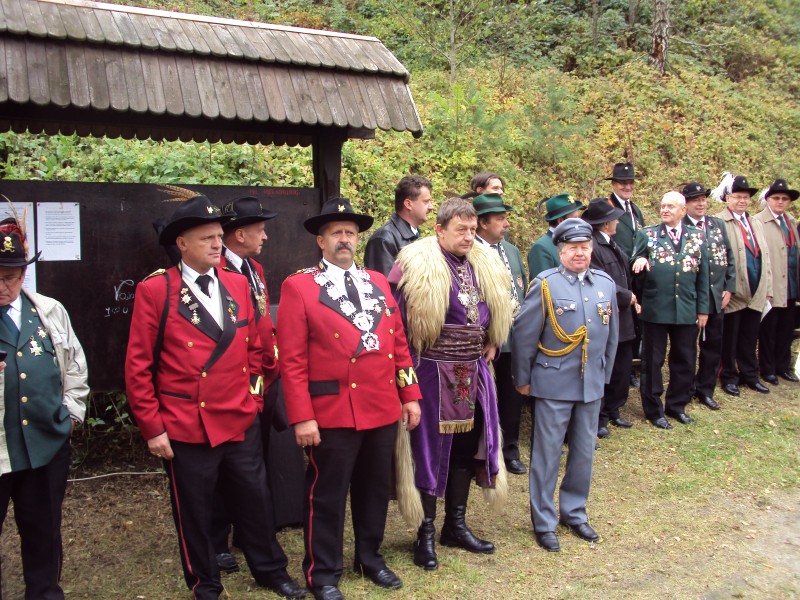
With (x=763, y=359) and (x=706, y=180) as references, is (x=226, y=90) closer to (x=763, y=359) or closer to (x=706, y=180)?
(x=763, y=359)

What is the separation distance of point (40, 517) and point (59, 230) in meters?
1.79

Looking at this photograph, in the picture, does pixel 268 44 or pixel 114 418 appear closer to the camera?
pixel 268 44

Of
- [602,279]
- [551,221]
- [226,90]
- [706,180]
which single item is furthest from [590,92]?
[226,90]

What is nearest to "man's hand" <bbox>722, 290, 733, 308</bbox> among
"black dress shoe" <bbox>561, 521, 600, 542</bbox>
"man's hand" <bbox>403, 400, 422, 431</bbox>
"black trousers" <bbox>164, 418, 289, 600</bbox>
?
"black dress shoe" <bbox>561, 521, 600, 542</bbox>

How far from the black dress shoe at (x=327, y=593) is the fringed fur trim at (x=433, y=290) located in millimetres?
1461

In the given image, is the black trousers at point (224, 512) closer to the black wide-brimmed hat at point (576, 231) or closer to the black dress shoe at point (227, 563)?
the black dress shoe at point (227, 563)

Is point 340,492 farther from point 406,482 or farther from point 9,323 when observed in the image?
point 9,323

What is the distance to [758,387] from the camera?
27.6 feet

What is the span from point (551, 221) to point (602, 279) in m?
1.53

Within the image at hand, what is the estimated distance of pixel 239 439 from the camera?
394 centimetres

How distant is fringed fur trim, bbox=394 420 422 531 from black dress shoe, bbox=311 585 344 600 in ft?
2.03

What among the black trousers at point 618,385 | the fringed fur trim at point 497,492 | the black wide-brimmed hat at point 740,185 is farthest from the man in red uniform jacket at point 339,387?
the black wide-brimmed hat at point 740,185

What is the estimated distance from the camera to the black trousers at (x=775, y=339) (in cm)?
870

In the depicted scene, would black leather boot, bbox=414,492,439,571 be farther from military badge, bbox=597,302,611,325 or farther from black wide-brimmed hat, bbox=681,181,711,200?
black wide-brimmed hat, bbox=681,181,711,200
